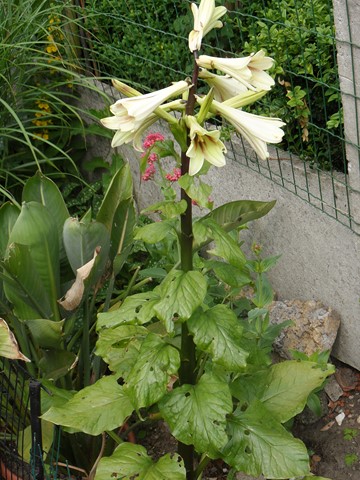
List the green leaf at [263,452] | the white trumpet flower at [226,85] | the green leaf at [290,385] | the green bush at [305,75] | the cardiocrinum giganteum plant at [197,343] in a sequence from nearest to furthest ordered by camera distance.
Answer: the cardiocrinum giganteum plant at [197,343], the white trumpet flower at [226,85], the green leaf at [263,452], the green leaf at [290,385], the green bush at [305,75]

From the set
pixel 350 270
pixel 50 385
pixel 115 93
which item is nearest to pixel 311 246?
pixel 350 270

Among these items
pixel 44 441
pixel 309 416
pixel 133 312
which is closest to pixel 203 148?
pixel 133 312

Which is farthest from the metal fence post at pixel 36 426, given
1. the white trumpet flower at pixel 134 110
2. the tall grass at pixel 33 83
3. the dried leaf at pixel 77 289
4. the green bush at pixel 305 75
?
the tall grass at pixel 33 83

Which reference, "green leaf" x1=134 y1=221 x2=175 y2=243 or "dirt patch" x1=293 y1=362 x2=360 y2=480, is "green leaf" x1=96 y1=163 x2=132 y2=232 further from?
"dirt patch" x1=293 y1=362 x2=360 y2=480

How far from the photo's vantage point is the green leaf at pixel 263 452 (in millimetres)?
3076

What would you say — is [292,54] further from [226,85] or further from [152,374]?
[152,374]

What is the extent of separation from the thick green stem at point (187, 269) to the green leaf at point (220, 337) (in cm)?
10

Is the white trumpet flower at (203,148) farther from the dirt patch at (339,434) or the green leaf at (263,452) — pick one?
the dirt patch at (339,434)

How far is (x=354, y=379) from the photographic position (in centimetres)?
418

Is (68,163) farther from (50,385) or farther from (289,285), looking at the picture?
(50,385)

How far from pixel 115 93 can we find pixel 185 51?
0.86m

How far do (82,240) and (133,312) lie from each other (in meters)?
0.71

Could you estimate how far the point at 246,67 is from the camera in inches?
98.2

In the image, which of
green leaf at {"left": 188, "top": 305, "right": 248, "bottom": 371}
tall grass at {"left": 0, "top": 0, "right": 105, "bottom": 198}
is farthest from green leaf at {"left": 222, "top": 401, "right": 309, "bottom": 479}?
tall grass at {"left": 0, "top": 0, "right": 105, "bottom": 198}
